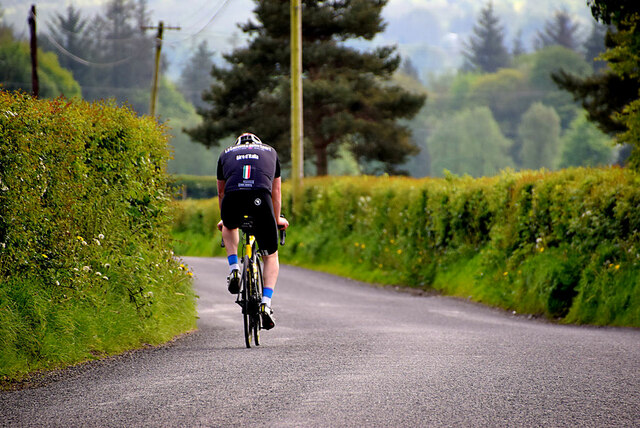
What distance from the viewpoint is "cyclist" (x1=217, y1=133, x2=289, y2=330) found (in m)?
8.60

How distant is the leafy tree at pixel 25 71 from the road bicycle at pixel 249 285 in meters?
64.6

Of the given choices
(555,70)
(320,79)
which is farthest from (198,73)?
(320,79)

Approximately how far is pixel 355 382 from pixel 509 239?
31.4 ft

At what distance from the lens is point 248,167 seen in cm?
862

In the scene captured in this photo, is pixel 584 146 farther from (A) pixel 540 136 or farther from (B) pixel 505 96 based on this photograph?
(B) pixel 505 96

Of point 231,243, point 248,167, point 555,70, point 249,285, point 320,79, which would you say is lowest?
point 249,285

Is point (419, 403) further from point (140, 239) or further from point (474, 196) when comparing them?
point (474, 196)

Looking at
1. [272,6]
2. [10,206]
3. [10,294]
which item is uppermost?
[272,6]

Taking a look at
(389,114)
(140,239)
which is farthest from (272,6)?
(140,239)

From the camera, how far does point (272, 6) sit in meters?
42.0

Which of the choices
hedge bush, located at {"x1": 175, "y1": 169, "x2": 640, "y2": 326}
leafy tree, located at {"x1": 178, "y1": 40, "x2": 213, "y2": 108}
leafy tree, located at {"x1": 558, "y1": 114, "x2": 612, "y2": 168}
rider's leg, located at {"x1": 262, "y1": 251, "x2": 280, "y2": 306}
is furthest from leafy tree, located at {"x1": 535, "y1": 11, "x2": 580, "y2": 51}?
rider's leg, located at {"x1": 262, "y1": 251, "x2": 280, "y2": 306}

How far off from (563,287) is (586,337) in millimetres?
3323

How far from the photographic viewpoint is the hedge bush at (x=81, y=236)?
757 centimetres

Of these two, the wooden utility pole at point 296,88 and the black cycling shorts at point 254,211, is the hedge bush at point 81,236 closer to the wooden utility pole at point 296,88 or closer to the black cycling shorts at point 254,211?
the black cycling shorts at point 254,211
